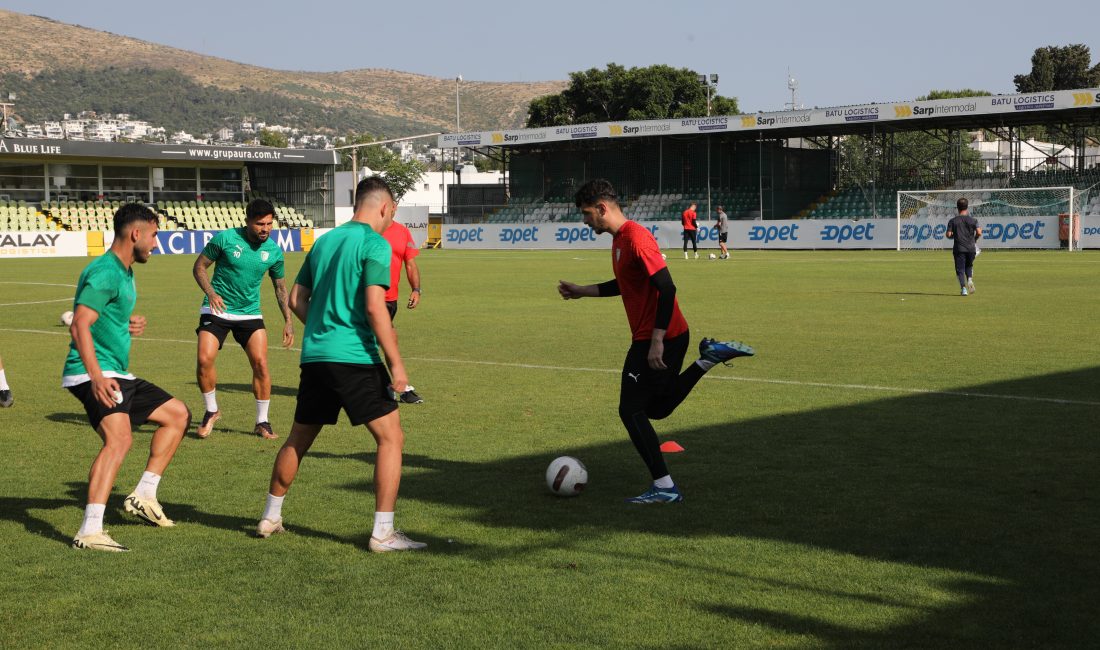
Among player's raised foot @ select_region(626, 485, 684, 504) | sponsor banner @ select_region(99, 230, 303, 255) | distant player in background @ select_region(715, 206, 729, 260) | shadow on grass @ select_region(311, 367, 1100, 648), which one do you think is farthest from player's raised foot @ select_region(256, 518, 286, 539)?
sponsor banner @ select_region(99, 230, 303, 255)

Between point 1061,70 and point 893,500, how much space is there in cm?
11845

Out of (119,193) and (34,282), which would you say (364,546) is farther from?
(119,193)

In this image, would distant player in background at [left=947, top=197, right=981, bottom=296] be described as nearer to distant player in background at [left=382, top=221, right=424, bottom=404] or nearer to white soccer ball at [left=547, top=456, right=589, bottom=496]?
distant player in background at [left=382, top=221, right=424, bottom=404]

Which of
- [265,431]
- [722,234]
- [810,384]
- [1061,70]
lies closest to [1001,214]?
[722,234]

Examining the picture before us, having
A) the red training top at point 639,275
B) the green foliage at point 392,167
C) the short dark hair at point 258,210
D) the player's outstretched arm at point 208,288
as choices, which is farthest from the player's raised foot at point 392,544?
the green foliage at point 392,167

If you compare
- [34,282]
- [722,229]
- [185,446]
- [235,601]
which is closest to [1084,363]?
[185,446]

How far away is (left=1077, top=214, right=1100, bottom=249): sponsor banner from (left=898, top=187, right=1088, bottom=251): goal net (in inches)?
27.7

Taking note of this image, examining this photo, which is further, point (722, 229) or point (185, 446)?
point (722, 229)

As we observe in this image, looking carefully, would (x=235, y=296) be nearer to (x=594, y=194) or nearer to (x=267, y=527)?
(x=267, y=527)

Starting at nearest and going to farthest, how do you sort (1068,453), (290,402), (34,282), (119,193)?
(1068,453) < (290,402) < (34,282) < (119,193)

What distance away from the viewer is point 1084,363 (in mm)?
13570

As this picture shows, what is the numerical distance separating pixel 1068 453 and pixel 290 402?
7.32m

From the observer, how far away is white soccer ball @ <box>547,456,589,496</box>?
766 cm

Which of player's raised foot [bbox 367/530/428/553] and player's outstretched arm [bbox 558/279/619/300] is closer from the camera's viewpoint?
player's raised foot [bbox 367/530/428/553]
